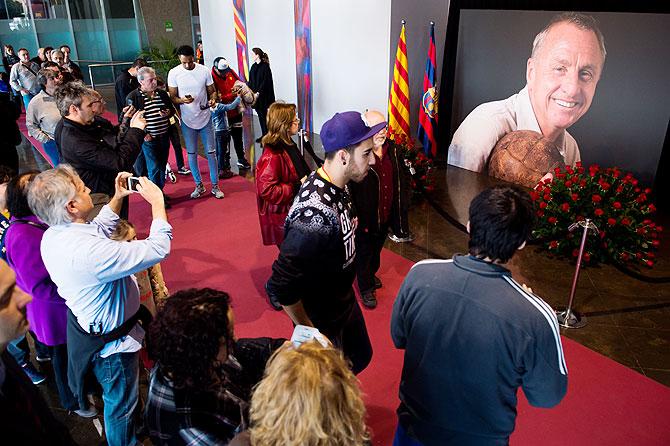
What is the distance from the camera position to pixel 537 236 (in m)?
5.24

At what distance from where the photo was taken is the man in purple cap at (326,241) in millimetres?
2193

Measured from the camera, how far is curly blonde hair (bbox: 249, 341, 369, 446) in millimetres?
1168

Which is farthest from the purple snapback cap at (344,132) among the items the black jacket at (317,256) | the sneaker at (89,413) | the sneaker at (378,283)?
the sneaker at (378,283)

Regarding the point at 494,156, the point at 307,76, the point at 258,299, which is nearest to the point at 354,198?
the point at 258,299

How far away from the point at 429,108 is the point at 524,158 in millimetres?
1636

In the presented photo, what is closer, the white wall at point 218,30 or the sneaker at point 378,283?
the sneaker at point 378,283

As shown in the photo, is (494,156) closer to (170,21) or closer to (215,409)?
(215,409)

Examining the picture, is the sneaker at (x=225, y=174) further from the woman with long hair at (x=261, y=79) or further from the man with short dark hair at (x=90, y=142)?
the man with short dark hair at (x=90, y=142)

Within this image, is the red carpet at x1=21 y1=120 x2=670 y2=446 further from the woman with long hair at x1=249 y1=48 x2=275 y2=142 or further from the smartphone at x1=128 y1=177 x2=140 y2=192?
the woman with long hair at x1=249 y1=48 x2=275 y2=142

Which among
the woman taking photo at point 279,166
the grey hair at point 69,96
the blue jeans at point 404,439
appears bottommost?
the blue jeans at point 404,439

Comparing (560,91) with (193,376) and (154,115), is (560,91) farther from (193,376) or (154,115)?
(193,376)

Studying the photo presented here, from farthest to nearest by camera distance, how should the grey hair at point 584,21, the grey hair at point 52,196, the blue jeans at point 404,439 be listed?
the grey hair at point 584,21 → the grey hair at point 52,196 → the blue jeans at point 404,439

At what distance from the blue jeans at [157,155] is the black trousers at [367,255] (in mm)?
2896

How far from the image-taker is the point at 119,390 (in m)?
2.38
